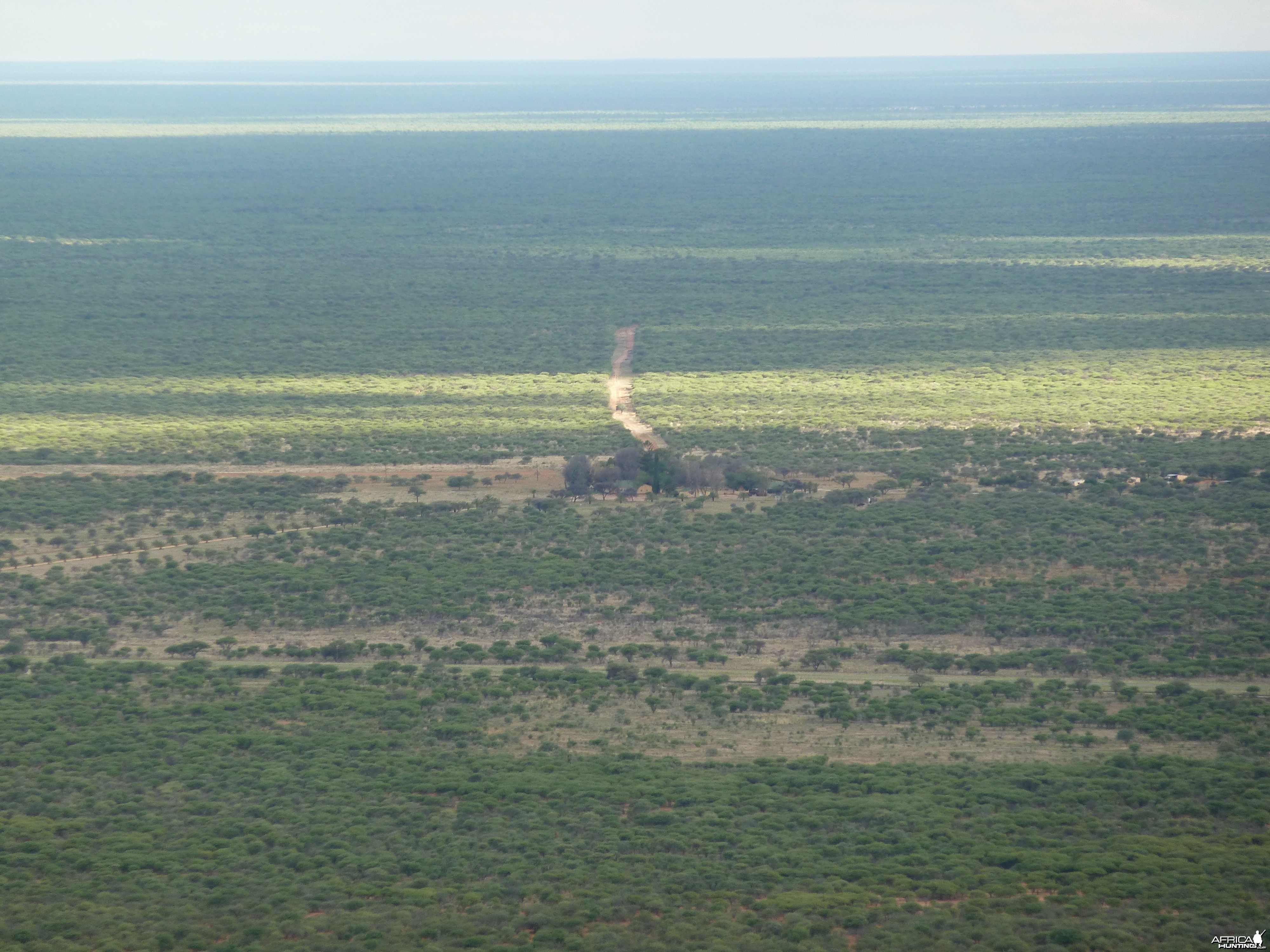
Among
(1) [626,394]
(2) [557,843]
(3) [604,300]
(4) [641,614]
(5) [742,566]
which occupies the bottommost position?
(2) [557,843]

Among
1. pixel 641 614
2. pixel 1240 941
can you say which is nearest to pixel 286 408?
pixel 641 614

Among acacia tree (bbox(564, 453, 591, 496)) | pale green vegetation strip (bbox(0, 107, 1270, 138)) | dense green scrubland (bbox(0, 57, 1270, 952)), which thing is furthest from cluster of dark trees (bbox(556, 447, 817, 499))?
pale green vegetation strip (bbox(0, 107, 1270, 138))

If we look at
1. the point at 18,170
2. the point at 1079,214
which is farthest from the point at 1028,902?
the point at 18,170

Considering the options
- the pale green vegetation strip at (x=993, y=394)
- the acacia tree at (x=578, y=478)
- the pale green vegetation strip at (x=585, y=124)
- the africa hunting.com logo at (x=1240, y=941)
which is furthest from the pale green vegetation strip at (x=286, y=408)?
the pale green vegetation strip at (x=585, y=124)

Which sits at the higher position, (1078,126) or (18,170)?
(1078,126)

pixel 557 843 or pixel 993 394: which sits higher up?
pixel 993 394

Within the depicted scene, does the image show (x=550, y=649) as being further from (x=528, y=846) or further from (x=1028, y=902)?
(x=1028, y=902)

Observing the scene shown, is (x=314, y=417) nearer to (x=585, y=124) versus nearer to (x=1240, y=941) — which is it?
(x=1240, y=941)
